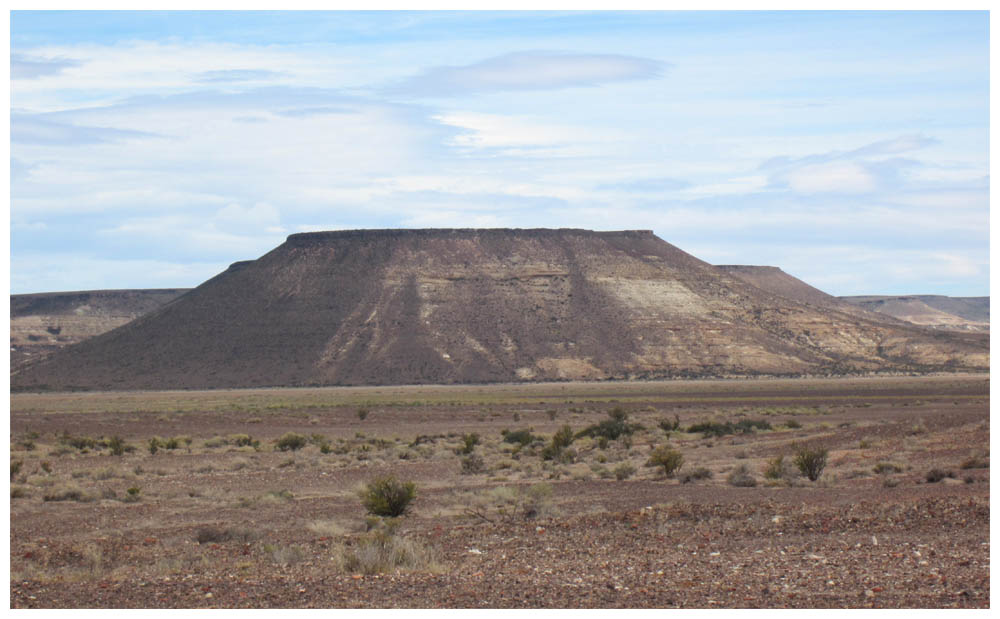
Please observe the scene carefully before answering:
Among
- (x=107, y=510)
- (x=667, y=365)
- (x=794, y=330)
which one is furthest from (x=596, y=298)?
(x=107, y=510)

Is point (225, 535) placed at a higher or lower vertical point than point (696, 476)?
higher

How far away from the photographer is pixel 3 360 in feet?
26.5

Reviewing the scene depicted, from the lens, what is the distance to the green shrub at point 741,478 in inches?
977

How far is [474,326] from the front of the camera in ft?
449

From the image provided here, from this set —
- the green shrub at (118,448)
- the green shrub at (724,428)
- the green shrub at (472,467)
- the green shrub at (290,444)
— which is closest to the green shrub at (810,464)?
the green shrub at (472,467)

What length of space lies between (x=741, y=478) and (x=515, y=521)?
7759 millimetres

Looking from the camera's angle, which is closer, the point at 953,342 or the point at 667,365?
the point at 667,365

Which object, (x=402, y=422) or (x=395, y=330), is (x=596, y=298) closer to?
(x=395, y=330)

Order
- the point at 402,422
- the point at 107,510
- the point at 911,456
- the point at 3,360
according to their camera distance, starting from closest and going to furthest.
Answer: the point at 3,360 → the point at 107,510 → the point at 911,456 → the point at 402,422

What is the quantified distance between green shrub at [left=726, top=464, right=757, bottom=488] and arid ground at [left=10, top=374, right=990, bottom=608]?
6cm

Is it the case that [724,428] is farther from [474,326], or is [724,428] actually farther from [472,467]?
[474,326]

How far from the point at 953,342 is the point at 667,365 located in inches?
1645

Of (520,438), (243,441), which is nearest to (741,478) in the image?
(520,438)

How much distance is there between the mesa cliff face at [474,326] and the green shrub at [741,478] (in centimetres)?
9851
